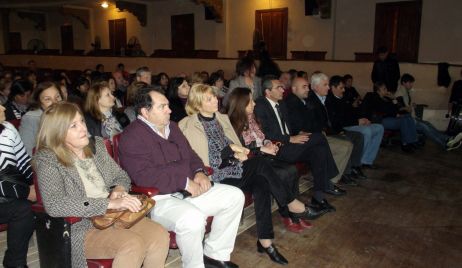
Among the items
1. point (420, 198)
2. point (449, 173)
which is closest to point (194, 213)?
point (420, 198)

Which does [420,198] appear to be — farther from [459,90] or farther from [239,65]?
[459,90]

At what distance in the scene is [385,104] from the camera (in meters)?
5.68

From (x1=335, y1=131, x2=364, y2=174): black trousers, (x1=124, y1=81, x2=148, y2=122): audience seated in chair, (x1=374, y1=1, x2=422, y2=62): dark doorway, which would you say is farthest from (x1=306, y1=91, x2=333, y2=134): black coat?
(x1=374, y1=1, x2=422, y2=62): dark doorway

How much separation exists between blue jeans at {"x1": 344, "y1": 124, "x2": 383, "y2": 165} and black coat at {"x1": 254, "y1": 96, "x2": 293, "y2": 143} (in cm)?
137

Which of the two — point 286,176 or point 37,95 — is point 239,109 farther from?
point 37,95

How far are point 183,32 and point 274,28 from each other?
Answer: 3.60 metres

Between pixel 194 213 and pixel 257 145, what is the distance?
1372 mm

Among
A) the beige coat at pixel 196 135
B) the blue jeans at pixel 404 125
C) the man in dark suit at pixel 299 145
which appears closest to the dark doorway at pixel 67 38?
the blue jeans at pixel 404 125

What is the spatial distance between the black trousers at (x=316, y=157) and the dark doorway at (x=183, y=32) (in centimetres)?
1014

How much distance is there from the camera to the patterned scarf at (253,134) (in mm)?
3473

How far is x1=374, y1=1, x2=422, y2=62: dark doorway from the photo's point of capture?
9.40 metres

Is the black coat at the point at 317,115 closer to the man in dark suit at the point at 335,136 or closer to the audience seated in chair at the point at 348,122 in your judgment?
the man in dark suit at the point at 335,136

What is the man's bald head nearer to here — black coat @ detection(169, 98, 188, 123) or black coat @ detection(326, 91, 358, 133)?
black coat @ detection(326, 91, 358, 133)

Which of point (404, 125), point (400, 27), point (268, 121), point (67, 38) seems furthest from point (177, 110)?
point (67, 38)
